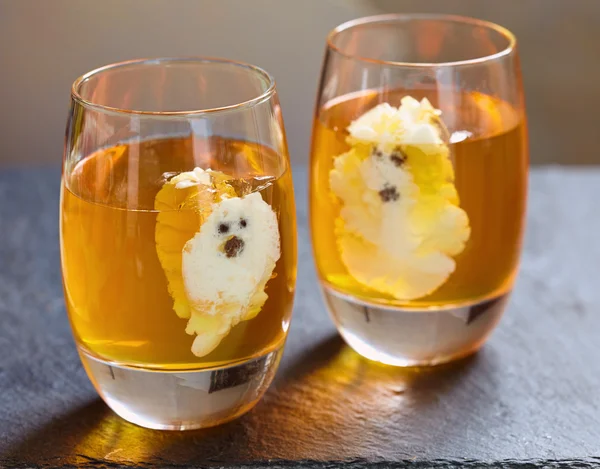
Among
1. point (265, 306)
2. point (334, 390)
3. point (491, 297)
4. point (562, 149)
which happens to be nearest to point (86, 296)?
point (265, 306)

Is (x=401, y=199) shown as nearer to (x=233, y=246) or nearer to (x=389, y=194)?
(x=389, y=194)

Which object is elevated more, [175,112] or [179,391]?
[175,112]

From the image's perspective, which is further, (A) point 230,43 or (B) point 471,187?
(A) point 230,43

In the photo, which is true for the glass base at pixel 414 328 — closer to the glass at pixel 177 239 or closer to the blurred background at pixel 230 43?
the glass at pixel 177 239

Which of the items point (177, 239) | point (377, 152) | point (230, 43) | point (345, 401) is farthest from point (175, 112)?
point (230, 43)

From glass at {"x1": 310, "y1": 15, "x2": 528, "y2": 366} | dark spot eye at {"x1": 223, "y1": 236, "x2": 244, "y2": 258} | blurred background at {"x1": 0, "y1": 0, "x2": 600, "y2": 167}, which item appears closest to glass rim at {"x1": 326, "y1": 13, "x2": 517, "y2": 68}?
glass at {"x1": 310, "y1": 15, "x2": 528, "y2": 366}

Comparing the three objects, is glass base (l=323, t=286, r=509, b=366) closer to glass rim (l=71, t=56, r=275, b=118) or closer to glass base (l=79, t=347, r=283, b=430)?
glass base (l=79, t=347, r=283, b=430)
